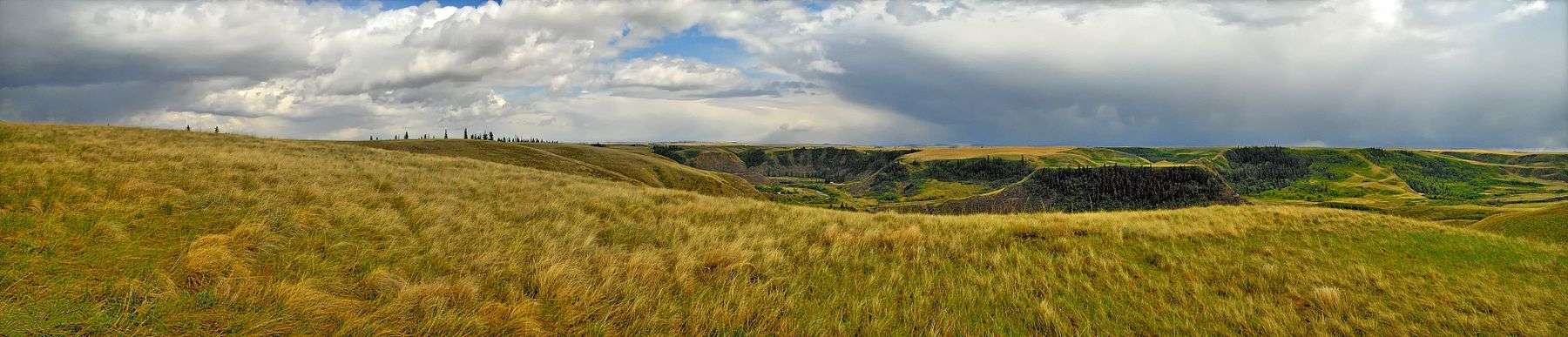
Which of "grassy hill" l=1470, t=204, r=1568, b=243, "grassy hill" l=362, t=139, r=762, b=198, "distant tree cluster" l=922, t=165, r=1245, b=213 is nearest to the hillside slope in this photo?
"grassy hill" l=1470, t=204, r=1568, b=243

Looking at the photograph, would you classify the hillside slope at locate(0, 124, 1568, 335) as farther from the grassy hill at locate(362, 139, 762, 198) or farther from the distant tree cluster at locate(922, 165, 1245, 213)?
the distant tree cluster at locate(922, 165, 1245, 213)

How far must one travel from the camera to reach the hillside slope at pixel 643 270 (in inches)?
284

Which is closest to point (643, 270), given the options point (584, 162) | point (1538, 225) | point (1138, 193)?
point (1538, 225)

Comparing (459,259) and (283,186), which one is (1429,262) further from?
(283,186)

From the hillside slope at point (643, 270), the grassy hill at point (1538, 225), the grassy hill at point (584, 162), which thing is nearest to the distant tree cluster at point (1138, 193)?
the grassy hill at point (584, 162)

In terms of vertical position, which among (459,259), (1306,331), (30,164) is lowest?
(1306,331)

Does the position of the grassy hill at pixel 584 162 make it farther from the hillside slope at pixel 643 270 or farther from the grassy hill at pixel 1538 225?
the grassy hill at pixel 1538 225

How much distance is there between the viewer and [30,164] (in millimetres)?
12586

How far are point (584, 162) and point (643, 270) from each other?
116 metres

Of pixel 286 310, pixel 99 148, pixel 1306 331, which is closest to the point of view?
pixel 286 310

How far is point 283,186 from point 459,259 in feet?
24.5

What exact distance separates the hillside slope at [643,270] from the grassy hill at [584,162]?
6451 cm

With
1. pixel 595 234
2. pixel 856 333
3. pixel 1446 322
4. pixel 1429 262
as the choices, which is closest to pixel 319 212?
pixel 595 234

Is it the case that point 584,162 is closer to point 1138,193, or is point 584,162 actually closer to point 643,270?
point 643,270
